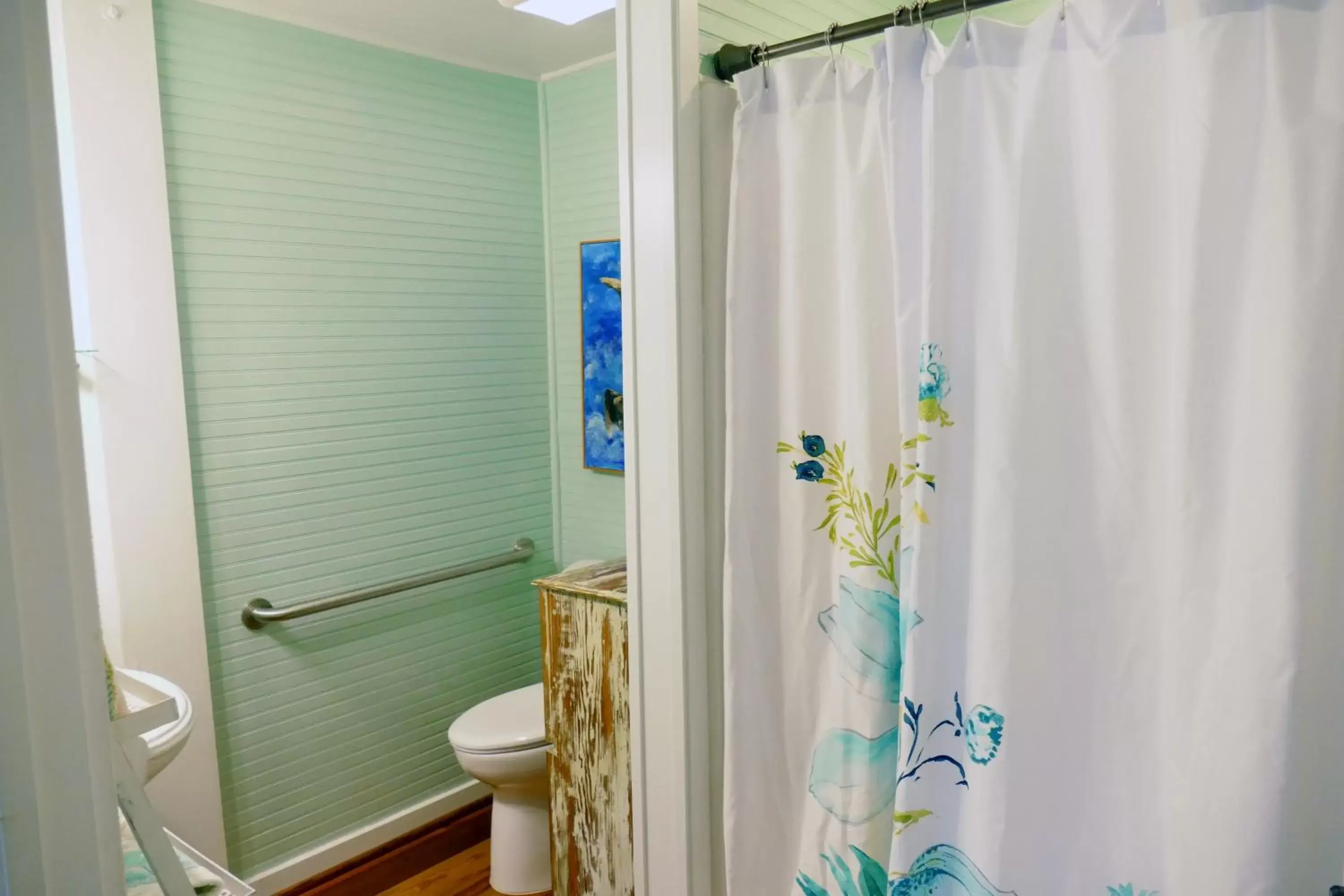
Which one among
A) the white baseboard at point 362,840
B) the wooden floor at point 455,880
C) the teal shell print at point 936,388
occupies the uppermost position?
the teal shell print at point 936,388

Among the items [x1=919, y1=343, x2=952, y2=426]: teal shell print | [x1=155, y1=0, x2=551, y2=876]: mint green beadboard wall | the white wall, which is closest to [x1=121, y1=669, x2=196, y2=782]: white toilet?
the white wall

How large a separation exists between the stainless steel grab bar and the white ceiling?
4.85ft

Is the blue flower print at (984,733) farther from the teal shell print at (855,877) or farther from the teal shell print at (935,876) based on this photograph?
the teal shell print at (855,877)

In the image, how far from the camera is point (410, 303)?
2557 mm

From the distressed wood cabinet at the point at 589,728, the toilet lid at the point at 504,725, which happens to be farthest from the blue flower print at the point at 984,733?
the toilet lid at the point at 504,725

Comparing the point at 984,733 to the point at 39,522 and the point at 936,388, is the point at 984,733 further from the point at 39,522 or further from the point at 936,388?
the point at 39,522

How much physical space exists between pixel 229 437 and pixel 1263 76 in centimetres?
219

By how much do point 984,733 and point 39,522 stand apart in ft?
3.69

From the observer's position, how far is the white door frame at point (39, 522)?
0.57 m

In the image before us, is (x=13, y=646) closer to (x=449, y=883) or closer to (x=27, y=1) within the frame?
(x=27, y=1)

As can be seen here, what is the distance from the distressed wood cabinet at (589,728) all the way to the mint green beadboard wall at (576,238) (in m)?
0.78

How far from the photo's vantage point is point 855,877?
1.41 meters

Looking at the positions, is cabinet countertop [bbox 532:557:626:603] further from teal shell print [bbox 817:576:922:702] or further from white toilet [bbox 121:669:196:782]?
white toilet [bbox 121:669:196:782]

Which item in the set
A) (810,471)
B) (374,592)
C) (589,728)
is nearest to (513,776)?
(589,728)
